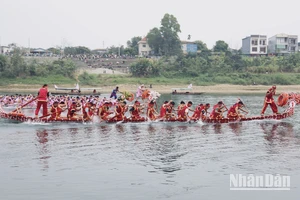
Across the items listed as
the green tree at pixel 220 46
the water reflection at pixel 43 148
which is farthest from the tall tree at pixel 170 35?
the water reflection at pixel 43 148

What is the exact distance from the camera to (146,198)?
980 centimetres

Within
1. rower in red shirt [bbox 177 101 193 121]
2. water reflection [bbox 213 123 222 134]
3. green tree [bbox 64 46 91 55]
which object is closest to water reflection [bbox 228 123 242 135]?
water reflection [bbox 213 123 222 134]

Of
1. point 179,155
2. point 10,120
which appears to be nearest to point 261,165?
point 179,155

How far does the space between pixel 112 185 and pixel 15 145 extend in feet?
19.9

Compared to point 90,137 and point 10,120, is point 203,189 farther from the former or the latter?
point 10,120

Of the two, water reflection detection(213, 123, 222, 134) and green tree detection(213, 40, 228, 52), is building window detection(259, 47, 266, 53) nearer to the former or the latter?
green tree detection(213, 40, 228, 52)

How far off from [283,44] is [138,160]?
80.1 meters

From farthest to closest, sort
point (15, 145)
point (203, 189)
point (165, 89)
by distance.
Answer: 1. point (165, 89)
2. point (15, 145)
3. point (203, 189)

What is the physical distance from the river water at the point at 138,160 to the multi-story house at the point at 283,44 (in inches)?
2754

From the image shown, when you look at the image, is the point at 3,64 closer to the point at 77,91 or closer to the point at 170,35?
the point at 77,91

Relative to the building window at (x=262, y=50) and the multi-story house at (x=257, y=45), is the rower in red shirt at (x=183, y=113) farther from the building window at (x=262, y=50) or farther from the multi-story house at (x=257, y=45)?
the building window at (x=262, y=50)

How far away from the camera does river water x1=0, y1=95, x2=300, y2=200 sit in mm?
10266

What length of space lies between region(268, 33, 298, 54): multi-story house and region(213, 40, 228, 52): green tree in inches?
487

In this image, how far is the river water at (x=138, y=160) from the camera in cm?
1027
